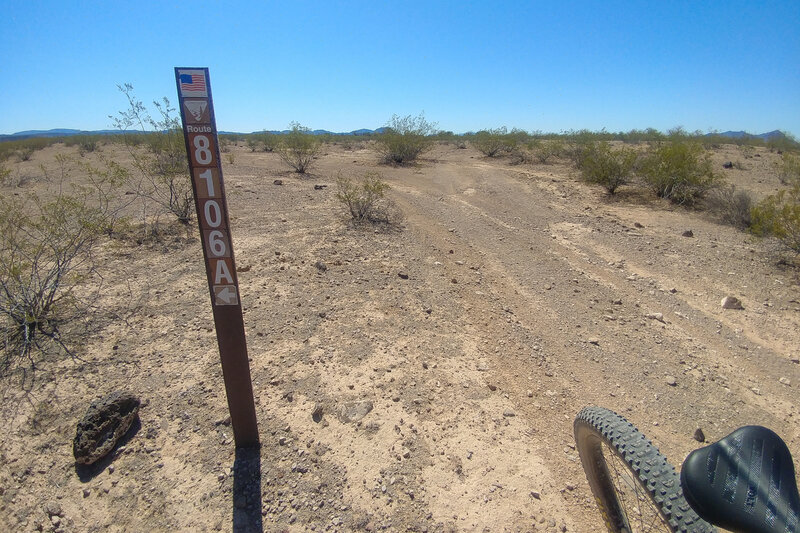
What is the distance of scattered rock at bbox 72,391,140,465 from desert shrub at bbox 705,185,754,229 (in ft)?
35.1

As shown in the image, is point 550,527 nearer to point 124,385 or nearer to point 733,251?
point 124,385

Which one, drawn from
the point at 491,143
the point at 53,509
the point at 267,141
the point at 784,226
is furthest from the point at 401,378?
the point at 267,141

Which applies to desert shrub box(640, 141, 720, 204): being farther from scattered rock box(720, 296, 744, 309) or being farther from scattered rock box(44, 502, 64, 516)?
scattered rock box(44, 502, 64, 516)

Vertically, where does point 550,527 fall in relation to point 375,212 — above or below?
below

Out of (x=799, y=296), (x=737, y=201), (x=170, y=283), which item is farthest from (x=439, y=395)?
(x=737, y=201)

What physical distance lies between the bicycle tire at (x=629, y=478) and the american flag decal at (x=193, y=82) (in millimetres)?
2457

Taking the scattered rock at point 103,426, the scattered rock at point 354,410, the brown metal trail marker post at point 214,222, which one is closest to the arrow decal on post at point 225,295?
the brown metal trail marker post at point 214,222

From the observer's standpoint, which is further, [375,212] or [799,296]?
[375,212]

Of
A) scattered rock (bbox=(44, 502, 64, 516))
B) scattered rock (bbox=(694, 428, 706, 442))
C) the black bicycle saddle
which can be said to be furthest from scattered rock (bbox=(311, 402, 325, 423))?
scattered rock (bbox=(694, 428, 706, 442))

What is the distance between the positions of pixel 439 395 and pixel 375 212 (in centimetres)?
629

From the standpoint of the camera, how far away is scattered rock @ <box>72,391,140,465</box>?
277cm

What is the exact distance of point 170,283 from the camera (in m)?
5.52

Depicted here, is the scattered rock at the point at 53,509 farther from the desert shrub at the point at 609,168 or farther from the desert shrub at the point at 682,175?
the desert shrub at the point at 609,168

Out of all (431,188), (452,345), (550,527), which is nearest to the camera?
(550,527)
